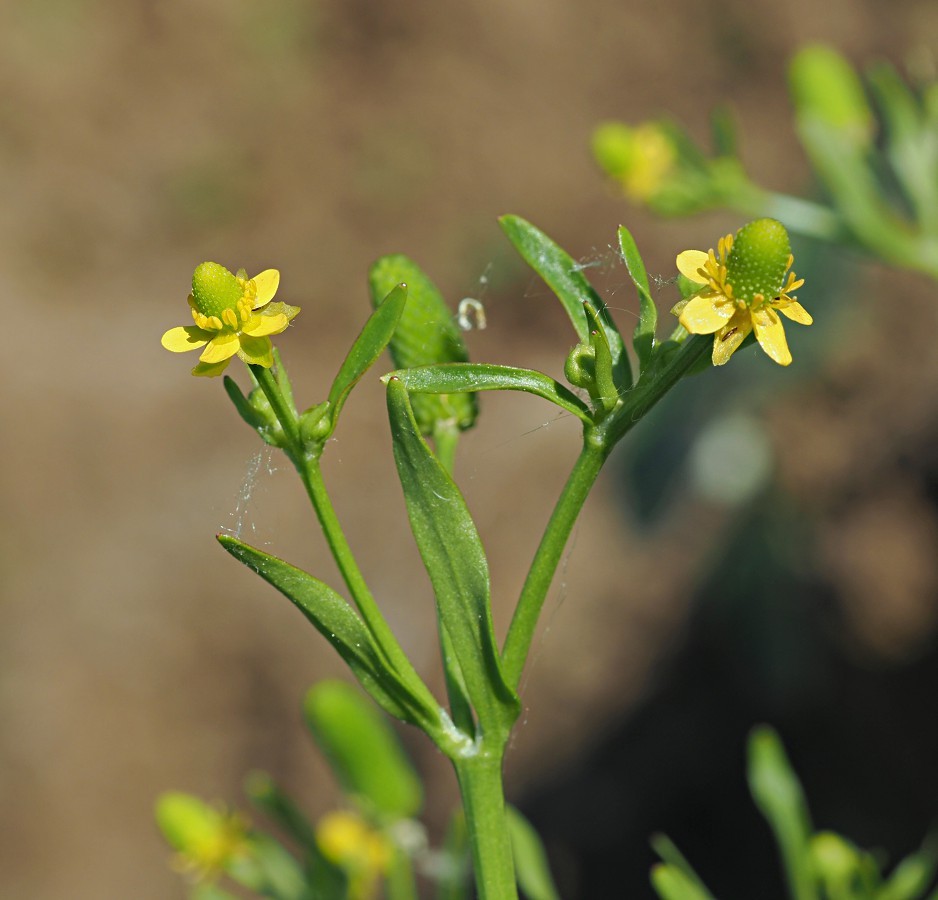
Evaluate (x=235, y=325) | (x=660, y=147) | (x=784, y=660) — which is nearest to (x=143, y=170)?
(x=660, y=147)

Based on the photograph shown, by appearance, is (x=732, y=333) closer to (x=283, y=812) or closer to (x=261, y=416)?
(x=261, y=416)

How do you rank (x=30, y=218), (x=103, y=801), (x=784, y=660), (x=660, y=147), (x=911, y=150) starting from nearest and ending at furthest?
(x=911, y=150)
(x=660, y=147)
(x=784, y=660)
(x=103, y=801)
(x=30, y=218)

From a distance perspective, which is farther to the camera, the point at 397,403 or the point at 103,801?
the point at 103,801

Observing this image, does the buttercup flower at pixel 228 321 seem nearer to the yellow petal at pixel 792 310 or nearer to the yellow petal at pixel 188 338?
the yellow petal at pixel 188 338

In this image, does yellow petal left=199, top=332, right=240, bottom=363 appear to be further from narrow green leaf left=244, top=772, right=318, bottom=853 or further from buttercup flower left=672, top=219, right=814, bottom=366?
narrow green leaf left=244, top=772, right=318, bottom=853

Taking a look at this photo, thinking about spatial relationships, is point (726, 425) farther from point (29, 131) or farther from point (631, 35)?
point (29, 131)

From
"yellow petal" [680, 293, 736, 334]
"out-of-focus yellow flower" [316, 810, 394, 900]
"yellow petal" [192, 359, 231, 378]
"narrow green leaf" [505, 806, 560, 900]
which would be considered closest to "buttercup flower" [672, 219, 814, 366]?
"yellow petal" [680, 293, 736, 334]
